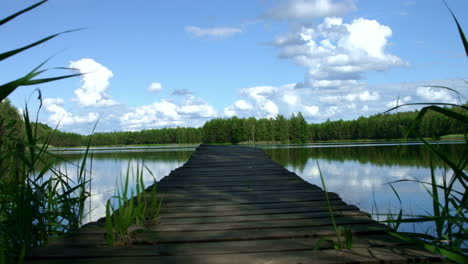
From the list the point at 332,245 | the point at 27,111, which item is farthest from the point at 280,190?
the point at 27,111

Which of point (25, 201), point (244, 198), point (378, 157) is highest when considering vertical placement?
point (25, 201)

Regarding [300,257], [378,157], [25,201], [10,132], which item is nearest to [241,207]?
[300,257]

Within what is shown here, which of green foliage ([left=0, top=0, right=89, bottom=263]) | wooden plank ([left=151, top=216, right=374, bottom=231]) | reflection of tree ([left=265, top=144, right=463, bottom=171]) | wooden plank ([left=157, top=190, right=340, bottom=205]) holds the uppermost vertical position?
green foliage ([left=0, top=0, right=89, bottom=263])

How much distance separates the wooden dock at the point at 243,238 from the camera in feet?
5.16

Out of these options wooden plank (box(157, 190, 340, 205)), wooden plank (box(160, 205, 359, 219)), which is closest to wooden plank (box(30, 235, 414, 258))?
wooden plank (box(160, 205, 359, 219))

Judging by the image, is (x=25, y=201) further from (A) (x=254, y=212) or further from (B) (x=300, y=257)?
(B) (x=300, y=257)

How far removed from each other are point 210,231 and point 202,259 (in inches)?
19.0

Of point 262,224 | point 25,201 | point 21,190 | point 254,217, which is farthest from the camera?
point 254,217

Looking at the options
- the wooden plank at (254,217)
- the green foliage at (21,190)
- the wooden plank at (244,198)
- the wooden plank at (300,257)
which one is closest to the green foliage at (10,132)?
the green foliage at (21,190)

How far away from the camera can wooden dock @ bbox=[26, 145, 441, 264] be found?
1571mm

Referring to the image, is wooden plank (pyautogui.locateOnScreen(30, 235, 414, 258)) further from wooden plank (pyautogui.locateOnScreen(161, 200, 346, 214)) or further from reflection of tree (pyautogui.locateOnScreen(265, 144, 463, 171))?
reflection of tree (pyautogui.locateOnScreen(265, 144, 463, 171))

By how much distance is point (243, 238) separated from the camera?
1.87 meters

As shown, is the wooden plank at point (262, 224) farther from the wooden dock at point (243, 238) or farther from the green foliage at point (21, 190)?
the green foliage at point (21, 190)

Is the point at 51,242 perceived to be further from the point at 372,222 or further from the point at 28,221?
the point at 372,222
